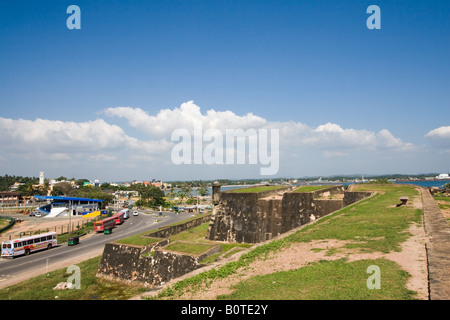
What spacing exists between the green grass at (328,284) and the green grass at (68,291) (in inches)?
447

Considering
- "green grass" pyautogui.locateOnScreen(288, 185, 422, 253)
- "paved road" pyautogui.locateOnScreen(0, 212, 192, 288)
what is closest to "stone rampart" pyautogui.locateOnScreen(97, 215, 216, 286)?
"paved road" pyautogui.locateOnScreen(0, 212, 192, 288)

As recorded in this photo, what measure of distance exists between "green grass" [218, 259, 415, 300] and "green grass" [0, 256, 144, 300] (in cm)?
1135

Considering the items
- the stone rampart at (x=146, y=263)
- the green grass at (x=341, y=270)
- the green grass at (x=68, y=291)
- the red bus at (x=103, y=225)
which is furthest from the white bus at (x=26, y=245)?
the green grass at (x=341, y=270)

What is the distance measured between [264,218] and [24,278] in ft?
63.4

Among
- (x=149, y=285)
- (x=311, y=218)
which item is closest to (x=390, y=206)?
(x=311, y=218)

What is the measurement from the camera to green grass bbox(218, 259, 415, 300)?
5.29 m

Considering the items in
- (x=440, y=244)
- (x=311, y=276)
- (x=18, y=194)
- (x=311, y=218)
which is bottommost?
(x=18, y=194)

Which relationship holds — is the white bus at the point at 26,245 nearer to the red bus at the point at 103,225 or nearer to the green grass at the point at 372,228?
the red bus at the point at 103,225

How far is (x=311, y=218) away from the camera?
19766 millimetres

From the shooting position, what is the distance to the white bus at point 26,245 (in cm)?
2617

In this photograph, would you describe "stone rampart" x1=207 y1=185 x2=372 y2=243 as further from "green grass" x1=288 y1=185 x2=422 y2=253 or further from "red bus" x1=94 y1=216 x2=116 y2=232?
"red bus" x1=94 y1=216 x2=116 y2=232

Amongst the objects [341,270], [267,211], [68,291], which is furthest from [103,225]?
[341,270]

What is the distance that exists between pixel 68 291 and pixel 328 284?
16.8 m
